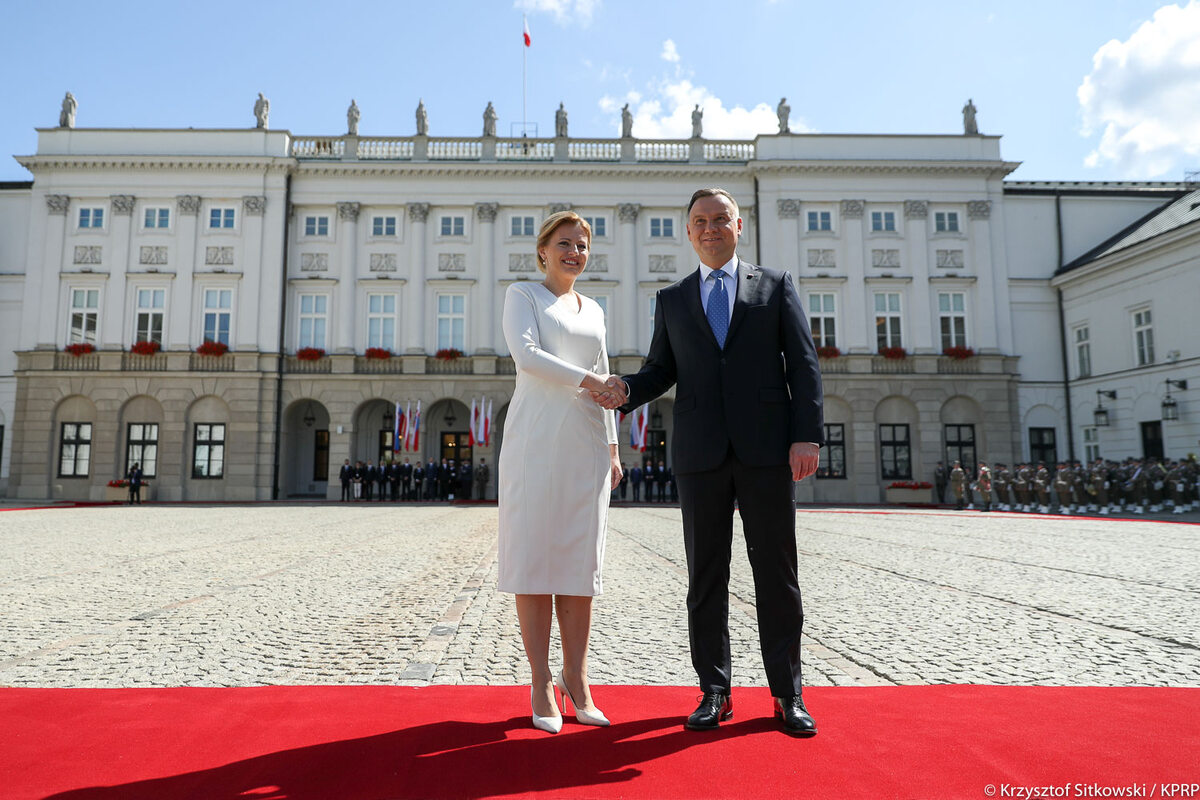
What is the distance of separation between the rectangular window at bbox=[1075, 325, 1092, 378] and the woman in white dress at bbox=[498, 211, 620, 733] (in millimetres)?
33867

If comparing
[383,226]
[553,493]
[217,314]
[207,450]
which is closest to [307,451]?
[207,450]

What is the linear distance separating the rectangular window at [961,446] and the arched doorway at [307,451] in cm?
2552

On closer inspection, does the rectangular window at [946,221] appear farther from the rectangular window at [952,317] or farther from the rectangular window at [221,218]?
the rectangular window at [221,218]

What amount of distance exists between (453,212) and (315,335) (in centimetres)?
775

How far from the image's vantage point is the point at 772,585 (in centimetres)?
337

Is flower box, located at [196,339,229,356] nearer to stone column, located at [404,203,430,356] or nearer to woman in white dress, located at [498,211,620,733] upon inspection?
stone column, located at [404,203,430,356]

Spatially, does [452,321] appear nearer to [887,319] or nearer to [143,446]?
[143,446]

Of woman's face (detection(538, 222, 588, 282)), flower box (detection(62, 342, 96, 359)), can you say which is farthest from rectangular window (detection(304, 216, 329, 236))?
woman's face (detection(538, 222, 588, 282))

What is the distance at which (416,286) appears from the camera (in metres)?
32.5

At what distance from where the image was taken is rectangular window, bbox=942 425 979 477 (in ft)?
104

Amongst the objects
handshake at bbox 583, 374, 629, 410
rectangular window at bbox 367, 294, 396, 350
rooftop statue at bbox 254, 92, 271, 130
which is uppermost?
rooftop statue at bbox 254, 92, 271, 130

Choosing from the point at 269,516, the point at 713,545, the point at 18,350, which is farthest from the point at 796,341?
the point at 18,350

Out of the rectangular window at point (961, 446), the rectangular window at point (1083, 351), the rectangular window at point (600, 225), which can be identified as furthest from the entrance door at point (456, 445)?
the rectangular window at point (1083, 351)

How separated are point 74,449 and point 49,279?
698 cm
